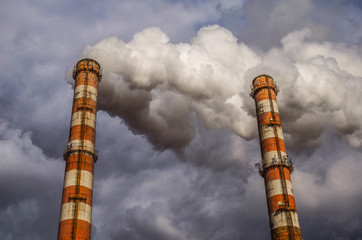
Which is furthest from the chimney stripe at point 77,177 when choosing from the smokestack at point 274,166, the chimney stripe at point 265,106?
the chimney stripe at point 265,106

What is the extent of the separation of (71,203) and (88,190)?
1872 millimetres

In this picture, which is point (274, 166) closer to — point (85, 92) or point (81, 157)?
point (81, 157)

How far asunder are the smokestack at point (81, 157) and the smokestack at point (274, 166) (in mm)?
16316

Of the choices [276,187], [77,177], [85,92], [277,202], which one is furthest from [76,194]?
[276,187]

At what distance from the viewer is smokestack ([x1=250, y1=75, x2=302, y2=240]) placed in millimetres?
35156

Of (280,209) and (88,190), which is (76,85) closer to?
(88,190)

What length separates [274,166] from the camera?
123ft

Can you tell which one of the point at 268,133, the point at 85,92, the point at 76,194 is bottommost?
the point at 76,194

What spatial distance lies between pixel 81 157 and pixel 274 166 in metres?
17.9

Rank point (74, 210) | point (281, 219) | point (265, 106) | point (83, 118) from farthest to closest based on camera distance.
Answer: point (265, 106)
point (83, 118)
point (281, 219)
point (74, 210)

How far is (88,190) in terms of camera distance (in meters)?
33.8

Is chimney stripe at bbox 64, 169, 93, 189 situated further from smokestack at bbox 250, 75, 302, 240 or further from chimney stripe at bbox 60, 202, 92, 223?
smokestack at bbox 250, 75, 302, 240

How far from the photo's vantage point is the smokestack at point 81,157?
32.0m

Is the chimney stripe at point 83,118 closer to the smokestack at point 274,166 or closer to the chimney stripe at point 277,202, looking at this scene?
the smokestack at point 274,166
